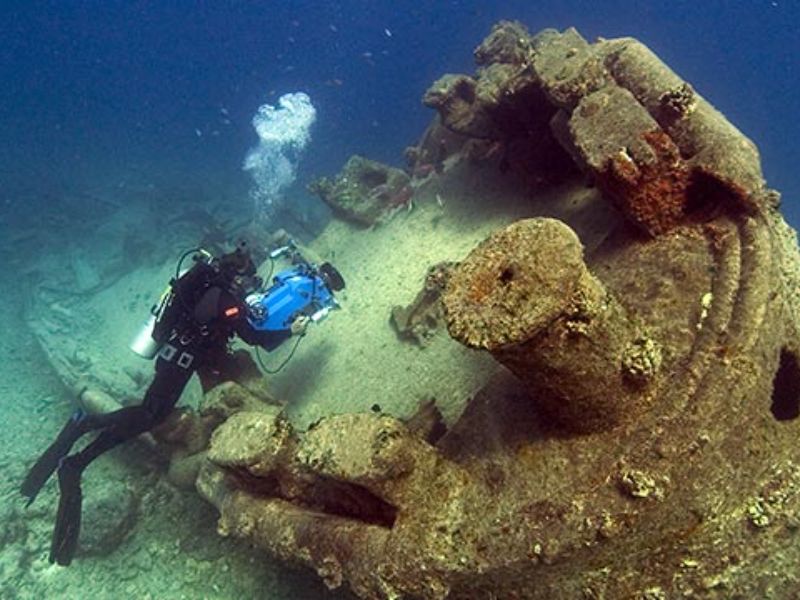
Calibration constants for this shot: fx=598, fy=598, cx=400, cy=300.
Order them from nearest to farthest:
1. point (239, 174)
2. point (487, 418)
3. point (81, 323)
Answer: point (487, 418)
point (81, 323)
point (239, 174)

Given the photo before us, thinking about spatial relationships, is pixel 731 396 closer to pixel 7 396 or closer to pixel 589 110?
pixel 589 110

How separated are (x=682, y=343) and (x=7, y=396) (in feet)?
32.4

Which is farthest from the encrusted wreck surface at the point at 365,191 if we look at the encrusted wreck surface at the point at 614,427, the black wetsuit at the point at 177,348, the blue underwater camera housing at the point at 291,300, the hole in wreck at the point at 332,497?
the encrusted wreck surface at the point at 614,427

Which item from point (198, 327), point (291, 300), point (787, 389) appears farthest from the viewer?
point (291, 300)

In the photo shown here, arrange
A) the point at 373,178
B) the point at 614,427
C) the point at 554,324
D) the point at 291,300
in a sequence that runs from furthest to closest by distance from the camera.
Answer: the point at 373,178, the point at 291,300, the point at 614,427, the point at 554,324

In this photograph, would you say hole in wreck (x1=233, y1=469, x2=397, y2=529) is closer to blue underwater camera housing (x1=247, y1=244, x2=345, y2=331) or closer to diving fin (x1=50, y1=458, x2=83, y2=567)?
blue underwater camera housing (x1=247, y1=244, x2=345, y2=331)

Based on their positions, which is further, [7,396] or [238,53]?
[238,53]

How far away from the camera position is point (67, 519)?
19.1ft

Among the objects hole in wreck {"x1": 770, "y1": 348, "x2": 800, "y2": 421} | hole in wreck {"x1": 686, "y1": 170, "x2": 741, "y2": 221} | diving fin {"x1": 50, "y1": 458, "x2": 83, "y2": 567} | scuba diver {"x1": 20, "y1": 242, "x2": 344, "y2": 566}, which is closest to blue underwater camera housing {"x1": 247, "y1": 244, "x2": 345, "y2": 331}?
scuba diver {"x1": 20, "y1": 242, "x2": 344, "y2": 566}

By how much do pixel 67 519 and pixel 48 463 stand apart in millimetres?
1149

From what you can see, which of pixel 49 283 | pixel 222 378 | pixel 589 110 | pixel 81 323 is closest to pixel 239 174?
pixel 49 283

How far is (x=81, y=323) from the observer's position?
11.6 m

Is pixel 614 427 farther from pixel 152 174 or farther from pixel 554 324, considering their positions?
pixel 152 174

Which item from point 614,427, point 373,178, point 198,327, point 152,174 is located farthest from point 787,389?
point 152,174
